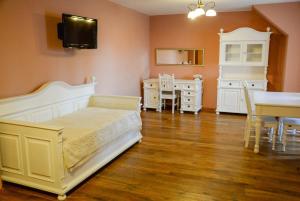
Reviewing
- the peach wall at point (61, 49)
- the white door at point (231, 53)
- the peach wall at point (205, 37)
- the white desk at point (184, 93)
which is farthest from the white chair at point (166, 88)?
the white door at point (231, 53)

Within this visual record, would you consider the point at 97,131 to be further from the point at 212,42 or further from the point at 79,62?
the point at 212,42

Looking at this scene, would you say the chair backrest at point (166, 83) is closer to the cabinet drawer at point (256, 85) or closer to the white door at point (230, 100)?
the white door at point (230, 100)

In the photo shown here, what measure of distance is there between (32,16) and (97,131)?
171cm

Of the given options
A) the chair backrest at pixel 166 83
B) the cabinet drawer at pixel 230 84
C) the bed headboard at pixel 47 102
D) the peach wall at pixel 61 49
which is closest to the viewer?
the bed headboard at pixel 47 102

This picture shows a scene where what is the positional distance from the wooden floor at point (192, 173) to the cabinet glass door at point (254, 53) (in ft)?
6.72

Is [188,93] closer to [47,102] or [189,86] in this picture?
[189,86]

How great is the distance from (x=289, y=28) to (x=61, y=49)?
4.23 m

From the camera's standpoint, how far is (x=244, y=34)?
229 inches

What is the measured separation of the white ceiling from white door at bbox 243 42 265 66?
809 millimetres

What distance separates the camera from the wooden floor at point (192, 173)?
263 centimetres

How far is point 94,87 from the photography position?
4.61 m

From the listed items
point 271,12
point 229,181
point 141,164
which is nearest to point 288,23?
point 271,12

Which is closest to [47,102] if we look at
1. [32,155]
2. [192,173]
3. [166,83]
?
[32,155]

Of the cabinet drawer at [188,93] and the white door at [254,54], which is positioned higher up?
the white door at [254,54]
